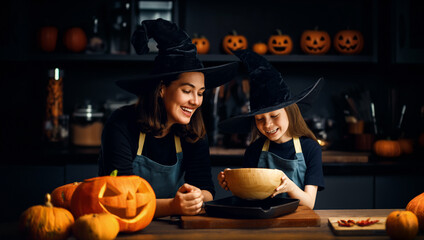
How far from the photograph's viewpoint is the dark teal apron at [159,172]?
1762 millimetres

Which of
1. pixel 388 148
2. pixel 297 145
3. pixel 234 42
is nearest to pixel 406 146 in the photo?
pixel 388 148

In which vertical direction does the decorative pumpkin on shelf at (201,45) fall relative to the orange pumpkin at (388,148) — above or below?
above

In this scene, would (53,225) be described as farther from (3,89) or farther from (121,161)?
(3,89)

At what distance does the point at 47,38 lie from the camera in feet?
9.73

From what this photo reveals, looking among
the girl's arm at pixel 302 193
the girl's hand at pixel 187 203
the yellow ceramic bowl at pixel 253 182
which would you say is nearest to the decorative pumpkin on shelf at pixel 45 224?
the girl's hand at pixel 187 203

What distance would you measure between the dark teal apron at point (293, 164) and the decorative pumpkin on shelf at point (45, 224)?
94 centimetres

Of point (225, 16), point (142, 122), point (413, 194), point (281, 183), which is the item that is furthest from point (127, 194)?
point (225, 16)

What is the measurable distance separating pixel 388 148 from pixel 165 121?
4.95 feet

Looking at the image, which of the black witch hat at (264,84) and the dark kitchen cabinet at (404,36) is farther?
the dark kitchen cabinet at (404,36)

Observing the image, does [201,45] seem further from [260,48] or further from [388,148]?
[388,148]

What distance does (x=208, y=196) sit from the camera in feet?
5.50

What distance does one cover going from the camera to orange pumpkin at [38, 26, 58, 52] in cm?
297

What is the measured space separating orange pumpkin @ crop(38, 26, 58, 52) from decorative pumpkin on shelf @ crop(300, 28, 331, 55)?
1533mm

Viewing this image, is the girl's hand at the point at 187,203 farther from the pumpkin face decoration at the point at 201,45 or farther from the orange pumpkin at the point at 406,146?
the orange pumpkin at the point at 406,146
